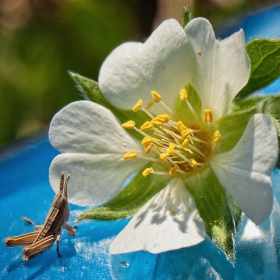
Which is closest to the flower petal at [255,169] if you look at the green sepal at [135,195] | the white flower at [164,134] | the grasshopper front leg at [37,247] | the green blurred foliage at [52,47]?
the white flower at [164,134]

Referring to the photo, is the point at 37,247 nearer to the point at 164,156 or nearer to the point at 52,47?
the point at 164,156

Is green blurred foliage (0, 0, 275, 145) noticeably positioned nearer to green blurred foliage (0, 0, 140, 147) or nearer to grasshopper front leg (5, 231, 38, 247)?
green blurred foliage (0, 0, 140, 147)

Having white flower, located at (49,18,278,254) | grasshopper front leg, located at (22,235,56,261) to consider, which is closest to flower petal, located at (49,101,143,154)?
white flower, located at (49,18,278,254)

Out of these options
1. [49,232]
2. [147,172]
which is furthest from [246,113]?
[49,232]

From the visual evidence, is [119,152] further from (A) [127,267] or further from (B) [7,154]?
(B) [7,154]

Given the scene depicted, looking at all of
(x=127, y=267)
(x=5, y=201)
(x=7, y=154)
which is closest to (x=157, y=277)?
(x=127, y=267)

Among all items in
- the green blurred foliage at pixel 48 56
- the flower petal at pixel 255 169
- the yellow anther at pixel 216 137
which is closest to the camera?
the flower petal at pixel 255 169

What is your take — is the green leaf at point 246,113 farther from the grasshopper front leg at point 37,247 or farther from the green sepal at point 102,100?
the grasshopper front leg at point 37,247
